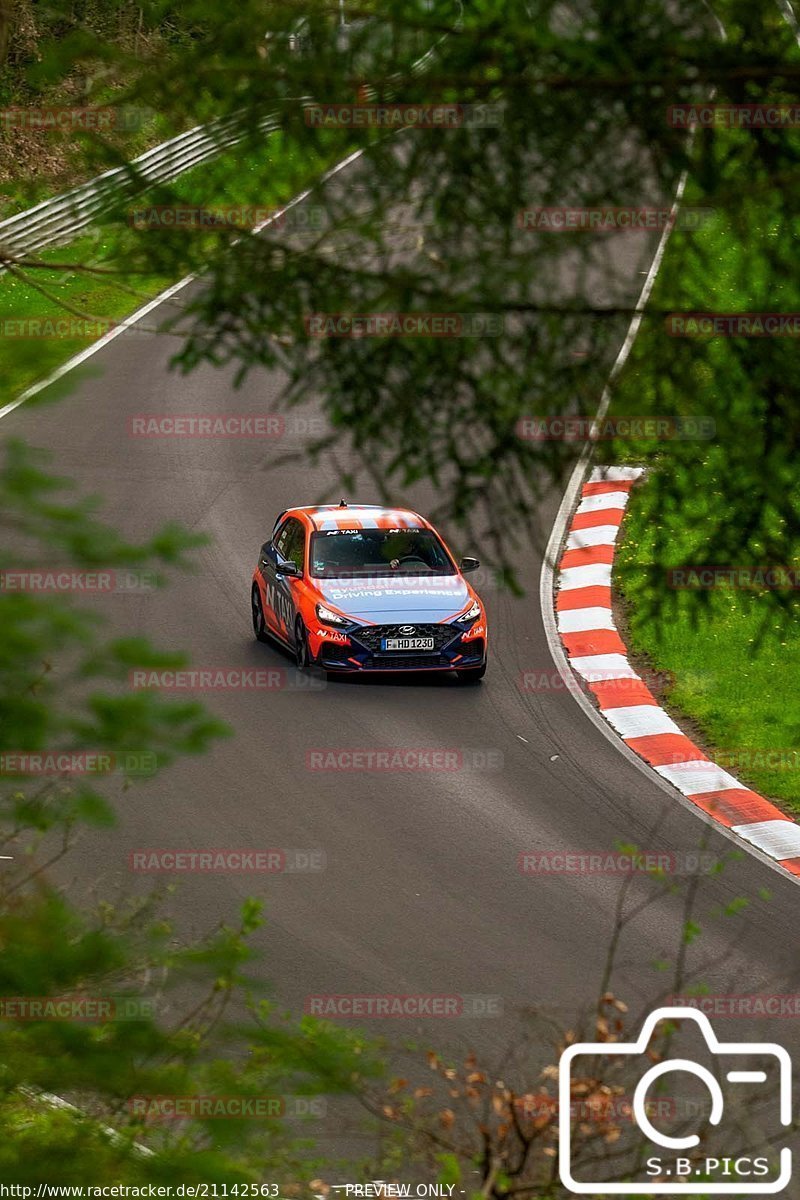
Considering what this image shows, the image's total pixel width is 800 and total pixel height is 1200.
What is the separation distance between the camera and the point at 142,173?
508 cm

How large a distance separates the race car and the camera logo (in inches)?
280

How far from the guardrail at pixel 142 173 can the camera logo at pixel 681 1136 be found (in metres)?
3.50

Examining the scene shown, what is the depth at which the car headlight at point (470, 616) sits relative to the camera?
15.1m

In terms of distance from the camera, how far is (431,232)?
5176mm

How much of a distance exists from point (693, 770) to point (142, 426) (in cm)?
1350

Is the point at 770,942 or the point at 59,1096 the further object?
the point at 770,942

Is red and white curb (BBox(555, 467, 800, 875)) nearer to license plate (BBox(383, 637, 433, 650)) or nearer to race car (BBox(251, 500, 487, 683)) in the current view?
race car (BBox(251, 500, 487, 683))

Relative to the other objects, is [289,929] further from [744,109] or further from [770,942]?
[744,109]

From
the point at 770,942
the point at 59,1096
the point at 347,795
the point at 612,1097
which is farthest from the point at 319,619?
the point at 59,1096

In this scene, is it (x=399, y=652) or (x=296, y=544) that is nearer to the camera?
(x=399, y=652)

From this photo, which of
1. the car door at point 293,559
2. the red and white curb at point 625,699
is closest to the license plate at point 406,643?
the car door at point 293,559

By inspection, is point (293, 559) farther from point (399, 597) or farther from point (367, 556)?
point (399, 597)


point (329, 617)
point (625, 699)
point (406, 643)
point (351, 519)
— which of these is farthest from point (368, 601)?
point (625, 699)

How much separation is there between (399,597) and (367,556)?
768 millimetres
